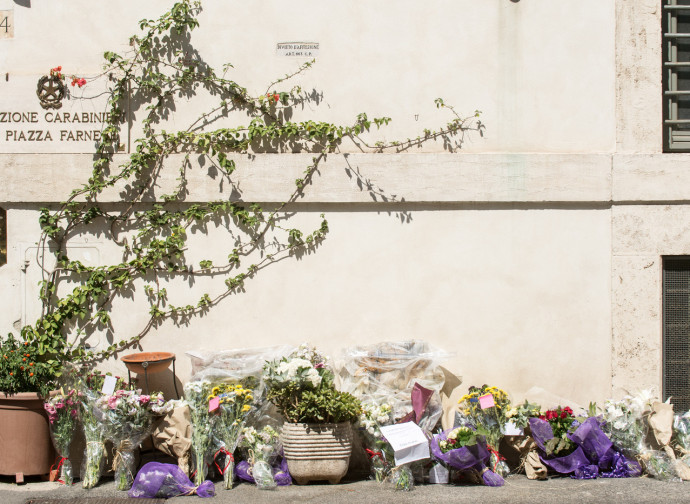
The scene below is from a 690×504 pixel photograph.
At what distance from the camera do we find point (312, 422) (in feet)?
17.8

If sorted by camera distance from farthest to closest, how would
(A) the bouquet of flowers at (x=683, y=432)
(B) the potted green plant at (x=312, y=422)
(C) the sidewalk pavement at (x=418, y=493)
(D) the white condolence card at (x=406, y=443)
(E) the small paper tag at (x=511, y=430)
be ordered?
(A) the bouquet of flowers at (x=683, y=432)
(E) the small paper tag at (x=511, y=430)
(B) the potted green plant at (x=312, y=422)
(D) the white condolence card at (x=406, y=443)
(C) the sidewalk pavement at (x=418, y=493)

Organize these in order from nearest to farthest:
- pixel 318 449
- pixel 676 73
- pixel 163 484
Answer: pixel 163 484
pixel 318 449
pixel 676 73

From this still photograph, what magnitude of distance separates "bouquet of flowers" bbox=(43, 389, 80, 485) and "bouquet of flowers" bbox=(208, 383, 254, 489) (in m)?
1.01

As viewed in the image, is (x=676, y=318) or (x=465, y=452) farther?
(x=676, y=318)

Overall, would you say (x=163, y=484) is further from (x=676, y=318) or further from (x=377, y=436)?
(x=676, y=318)

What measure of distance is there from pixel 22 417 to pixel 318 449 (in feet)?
7.03

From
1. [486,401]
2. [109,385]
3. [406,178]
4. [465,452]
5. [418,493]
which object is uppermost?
[406,178]

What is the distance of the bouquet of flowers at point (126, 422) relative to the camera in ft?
17.6

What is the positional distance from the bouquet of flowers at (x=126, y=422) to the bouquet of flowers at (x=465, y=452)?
203cm

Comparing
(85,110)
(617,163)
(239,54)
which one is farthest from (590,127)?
(85,110)

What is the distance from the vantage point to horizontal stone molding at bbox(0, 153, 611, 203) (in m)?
6.14

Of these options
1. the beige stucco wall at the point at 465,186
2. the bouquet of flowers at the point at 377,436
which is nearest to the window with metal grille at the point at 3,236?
the beige stucco wall at the point at 465,186

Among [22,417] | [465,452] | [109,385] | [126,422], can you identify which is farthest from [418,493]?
[22,417]

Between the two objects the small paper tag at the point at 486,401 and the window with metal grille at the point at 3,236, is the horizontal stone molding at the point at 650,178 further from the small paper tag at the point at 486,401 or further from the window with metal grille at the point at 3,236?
the window with metal grille at the point at 3,236
